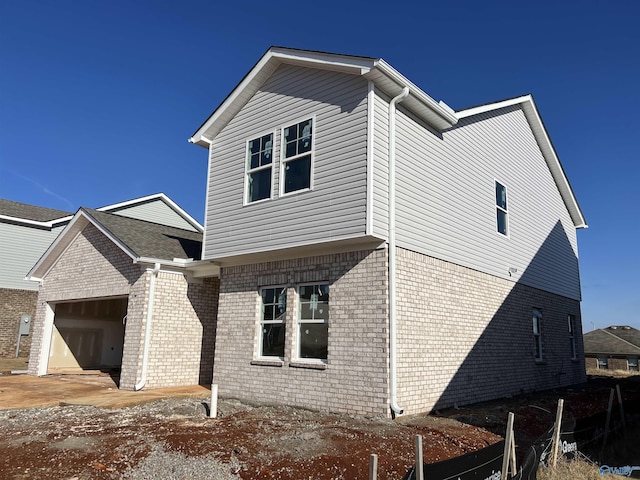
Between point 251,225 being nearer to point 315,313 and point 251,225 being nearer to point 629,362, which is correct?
point 315,313

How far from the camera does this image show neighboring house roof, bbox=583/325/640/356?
43031 millimetres

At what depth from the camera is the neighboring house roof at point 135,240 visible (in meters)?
14.2

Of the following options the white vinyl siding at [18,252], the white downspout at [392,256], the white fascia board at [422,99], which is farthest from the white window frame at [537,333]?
the white vinyl siding at [18,252]

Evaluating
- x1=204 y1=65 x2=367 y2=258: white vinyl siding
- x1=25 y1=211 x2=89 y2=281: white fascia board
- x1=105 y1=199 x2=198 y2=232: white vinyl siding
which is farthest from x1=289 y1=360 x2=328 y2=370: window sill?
x1=105 y1=199 x2=198 y2=232: white vinyl siding

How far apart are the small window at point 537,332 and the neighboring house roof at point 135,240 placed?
11.2 metres

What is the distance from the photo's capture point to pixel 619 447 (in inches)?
406

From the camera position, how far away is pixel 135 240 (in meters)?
15.1

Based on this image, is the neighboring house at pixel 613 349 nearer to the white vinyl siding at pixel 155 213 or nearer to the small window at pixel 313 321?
the white vinyl siding at pixel 155 213

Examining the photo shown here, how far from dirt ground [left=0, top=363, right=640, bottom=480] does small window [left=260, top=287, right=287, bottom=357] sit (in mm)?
1323

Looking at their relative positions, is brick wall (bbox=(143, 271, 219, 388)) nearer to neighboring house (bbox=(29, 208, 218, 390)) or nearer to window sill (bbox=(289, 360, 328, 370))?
neighboring house (bbox=(29, 208, 218, 390))

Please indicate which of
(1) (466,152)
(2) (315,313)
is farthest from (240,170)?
(1) (466,152)

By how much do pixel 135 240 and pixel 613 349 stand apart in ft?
146

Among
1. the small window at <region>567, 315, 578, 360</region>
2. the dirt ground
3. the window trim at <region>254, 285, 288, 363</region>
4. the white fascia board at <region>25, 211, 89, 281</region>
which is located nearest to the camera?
the dirt ground

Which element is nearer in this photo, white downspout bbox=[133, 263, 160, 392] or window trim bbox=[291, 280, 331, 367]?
window trim bbox=[291, 280, 331, 367]
